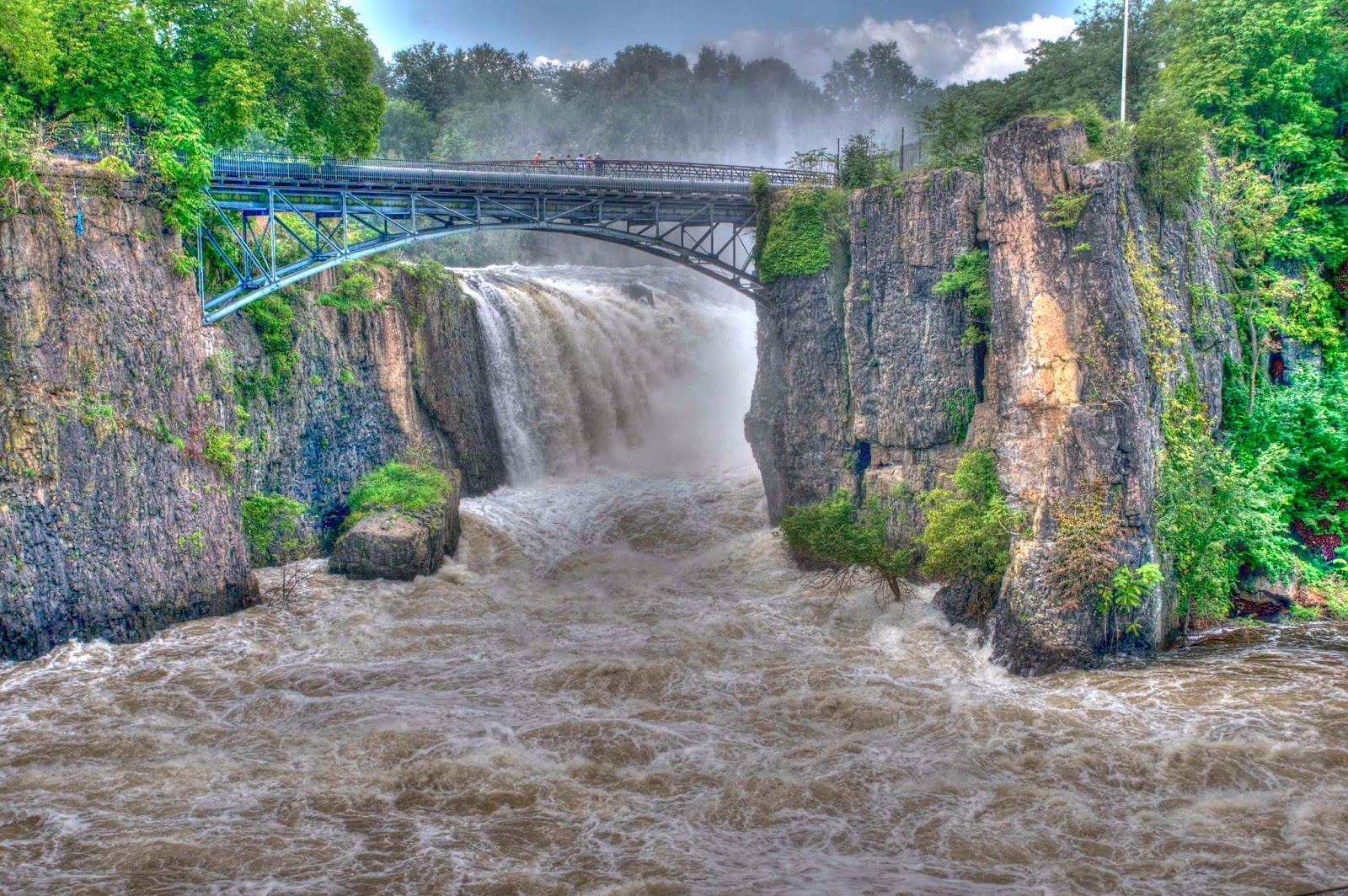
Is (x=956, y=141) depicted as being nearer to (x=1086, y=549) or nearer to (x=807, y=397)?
(x=807, y=397)

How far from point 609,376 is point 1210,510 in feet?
63.2

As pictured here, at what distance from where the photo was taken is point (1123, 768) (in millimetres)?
11523

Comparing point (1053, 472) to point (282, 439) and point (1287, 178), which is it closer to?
point (1287, 178)

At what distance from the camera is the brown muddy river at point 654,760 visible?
9.62m

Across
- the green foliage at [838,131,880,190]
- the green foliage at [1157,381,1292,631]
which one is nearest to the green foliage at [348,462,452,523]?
the green foliage at [838,131,880,190]

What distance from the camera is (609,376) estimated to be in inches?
1227

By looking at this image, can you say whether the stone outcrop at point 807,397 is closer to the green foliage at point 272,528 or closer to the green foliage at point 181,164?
the green foliage at point 272,528

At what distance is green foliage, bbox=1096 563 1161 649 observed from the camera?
14344 mm

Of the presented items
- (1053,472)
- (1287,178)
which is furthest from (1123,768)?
(1287,178)

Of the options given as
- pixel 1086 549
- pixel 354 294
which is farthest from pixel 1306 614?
pixel 354 294

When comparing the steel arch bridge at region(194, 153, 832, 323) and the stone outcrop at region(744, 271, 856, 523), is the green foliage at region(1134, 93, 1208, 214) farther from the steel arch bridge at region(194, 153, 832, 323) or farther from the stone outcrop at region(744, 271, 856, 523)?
the steel arch bridge at region(194, 153, 832, 323)

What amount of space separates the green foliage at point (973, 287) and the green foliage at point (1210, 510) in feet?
11.9

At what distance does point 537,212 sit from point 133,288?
33.4 ft

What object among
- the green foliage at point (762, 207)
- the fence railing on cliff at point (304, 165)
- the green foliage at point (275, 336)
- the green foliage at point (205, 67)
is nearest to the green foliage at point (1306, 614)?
the green foliage at point (762, 207)
